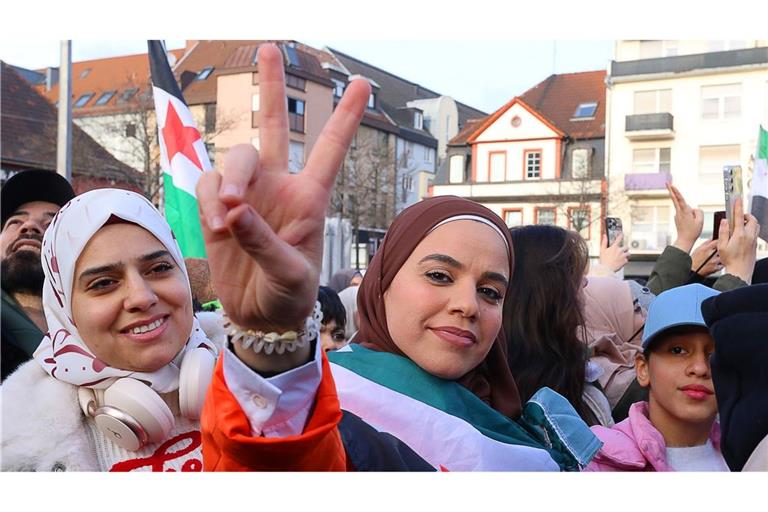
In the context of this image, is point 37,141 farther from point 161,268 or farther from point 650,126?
point 650,126

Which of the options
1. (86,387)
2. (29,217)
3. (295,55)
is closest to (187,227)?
(29,217)

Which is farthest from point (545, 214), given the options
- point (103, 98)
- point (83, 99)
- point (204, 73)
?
point (83, 99)

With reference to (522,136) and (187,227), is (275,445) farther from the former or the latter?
(522,136)

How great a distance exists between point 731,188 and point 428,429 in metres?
2.52

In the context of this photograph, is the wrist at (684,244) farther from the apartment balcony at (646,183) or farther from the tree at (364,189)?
the apartment balcony at (646,183)

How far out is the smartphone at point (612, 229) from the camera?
4.96 meters

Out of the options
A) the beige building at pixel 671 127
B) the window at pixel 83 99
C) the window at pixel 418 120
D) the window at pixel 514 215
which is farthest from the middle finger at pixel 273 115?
the window at pixel 418 120

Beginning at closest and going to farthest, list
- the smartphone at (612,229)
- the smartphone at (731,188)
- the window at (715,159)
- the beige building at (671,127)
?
the smartphone at (731,188)
the smartphone at (612,229)
the beige building at (671,127)
the window at (715,159)

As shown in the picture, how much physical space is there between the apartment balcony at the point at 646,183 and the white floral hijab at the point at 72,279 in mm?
31120

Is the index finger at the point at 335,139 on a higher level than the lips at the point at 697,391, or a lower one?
higher

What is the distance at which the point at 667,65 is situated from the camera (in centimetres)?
3111

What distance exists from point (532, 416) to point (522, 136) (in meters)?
31.4

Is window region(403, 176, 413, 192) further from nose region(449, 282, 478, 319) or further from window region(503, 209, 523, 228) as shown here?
nose region(449, 282, 478, 319)

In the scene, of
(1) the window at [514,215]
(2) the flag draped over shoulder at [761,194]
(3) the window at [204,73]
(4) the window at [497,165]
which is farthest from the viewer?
(3) the window at [204,73]
